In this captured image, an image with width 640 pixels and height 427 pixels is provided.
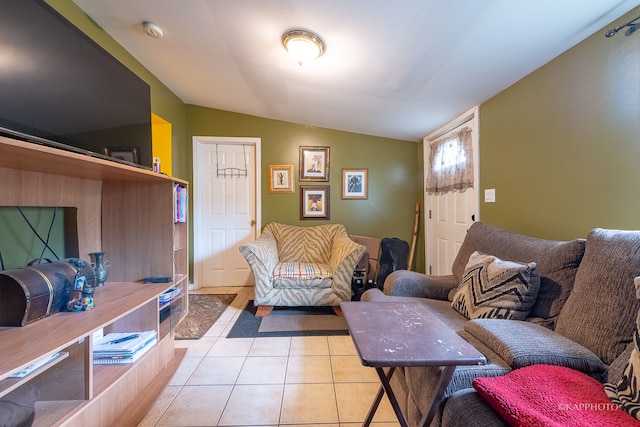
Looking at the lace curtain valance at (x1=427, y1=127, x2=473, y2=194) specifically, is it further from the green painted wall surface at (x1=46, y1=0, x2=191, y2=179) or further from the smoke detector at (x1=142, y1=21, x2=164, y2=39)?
the green painted wall surface at (x1=46, y1=0, x2=191, y2=179)

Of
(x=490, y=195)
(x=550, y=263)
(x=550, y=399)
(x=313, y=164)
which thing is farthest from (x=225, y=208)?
(x=550, y=399)

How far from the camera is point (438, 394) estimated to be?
0.78m

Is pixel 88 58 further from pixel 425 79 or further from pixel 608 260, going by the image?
pixel 608 260

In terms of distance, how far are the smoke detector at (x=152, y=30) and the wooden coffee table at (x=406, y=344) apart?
2397 mm

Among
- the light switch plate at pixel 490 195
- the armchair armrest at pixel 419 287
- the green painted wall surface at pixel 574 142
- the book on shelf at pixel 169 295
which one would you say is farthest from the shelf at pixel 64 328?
the light switch plate at pixel 490 195

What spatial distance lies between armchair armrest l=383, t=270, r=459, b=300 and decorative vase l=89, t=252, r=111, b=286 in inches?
72.5

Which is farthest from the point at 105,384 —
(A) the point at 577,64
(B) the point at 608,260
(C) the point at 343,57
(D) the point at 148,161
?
(A) the point at 577,64

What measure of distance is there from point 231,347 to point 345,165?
8.33 ft

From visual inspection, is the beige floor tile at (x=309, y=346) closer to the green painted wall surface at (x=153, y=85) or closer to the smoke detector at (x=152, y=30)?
the green painted wall surface at (x=153, y=85)

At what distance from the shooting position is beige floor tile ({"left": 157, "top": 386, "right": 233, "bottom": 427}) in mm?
1248

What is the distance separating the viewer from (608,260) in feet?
3.19

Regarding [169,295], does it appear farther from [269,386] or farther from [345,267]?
[345,267]

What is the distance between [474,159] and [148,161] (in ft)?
9.07

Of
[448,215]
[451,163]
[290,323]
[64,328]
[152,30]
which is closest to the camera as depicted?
[64,328]
